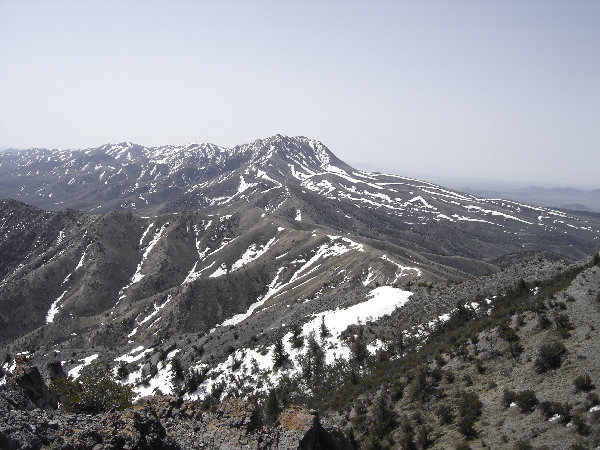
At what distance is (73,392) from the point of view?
24.2 m

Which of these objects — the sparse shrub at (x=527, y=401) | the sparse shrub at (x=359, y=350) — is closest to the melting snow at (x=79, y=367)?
the sparse shrub at (x=359, y=350)

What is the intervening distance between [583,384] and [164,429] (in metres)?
19.6

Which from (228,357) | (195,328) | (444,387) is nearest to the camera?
(444,387)

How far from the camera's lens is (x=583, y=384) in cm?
1694

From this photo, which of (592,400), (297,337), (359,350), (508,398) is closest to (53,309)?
(297,337)

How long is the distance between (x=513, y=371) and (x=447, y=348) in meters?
5.96

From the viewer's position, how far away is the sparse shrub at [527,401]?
17.5 m

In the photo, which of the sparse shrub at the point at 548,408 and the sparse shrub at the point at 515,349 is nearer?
the sparse shrub at the point at 548,408

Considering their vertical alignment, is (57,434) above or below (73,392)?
above

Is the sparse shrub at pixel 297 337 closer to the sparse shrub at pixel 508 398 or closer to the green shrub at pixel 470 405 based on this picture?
the green shrub at pixel 470 405

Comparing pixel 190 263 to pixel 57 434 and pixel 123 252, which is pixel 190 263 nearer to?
pixel 123 252

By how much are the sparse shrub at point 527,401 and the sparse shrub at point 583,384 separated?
1.95 metres

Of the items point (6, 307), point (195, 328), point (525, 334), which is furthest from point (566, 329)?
point (6, 307)

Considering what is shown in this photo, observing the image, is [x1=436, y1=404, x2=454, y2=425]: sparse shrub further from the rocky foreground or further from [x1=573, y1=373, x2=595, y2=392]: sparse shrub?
the rocky foreground
